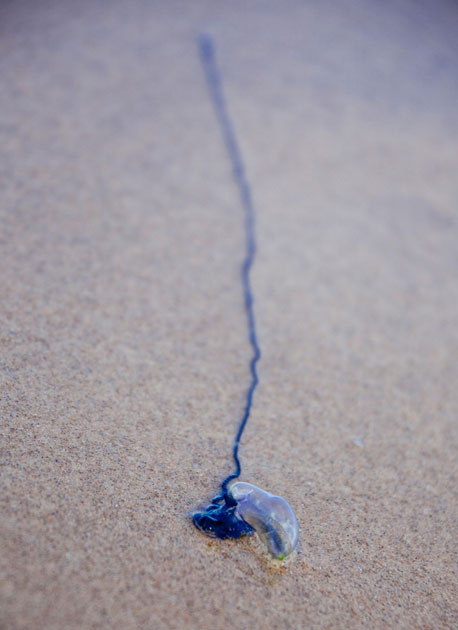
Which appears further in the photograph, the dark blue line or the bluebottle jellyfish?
the dark blue line

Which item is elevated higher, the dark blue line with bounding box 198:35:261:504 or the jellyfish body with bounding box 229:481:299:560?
the dark blue line with bounding box 198:35:261:504

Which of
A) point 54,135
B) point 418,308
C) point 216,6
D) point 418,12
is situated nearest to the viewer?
point 418,308

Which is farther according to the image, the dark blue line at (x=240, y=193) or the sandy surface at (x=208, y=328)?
the dark blue line at (x=240, y=193)

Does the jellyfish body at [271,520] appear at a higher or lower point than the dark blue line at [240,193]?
lower

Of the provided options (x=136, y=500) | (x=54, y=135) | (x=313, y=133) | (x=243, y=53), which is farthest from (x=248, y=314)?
(x=243, y=53)

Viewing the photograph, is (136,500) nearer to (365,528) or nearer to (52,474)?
(52,474)

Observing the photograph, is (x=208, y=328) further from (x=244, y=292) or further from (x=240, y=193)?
(x=240, y=193)
